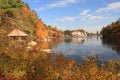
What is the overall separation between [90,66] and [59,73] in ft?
7.58

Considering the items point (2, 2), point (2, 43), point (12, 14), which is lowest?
point (2, 43)

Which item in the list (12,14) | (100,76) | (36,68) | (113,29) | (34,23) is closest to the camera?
(100,76)

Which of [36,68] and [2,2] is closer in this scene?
[36,68]

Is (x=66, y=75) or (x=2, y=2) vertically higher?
(x=2, y=2)

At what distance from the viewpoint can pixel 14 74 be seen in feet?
37.1

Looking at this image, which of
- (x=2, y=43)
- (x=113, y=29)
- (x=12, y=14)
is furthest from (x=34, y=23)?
(x=2, y=43)

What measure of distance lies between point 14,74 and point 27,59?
8.75 ft

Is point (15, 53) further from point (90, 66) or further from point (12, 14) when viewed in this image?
point (12, 14)

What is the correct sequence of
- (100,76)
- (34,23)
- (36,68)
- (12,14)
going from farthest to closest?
(34,23)
(12,14)
(36,68)
(100,76)

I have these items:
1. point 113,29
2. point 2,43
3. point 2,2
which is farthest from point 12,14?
point 113,29

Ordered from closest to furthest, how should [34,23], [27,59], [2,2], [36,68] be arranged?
[36,68] < [27,59] < [2,2] < [34,23]

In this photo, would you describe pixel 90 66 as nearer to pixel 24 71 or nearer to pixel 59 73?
pixel 59 73

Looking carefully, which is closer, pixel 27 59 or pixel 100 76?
pixel 100 76

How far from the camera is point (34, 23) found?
9575 cm
